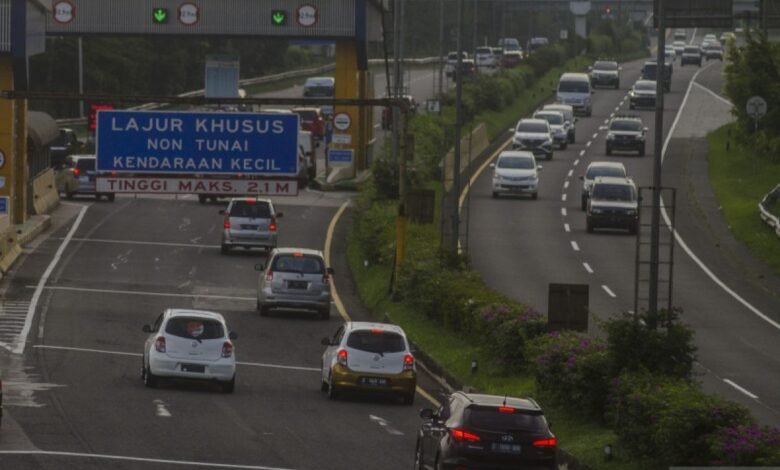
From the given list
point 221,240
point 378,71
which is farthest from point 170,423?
point 378,71

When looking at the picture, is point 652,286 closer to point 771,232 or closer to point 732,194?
point 771,232

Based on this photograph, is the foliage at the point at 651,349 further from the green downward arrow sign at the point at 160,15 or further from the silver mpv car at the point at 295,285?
the green downward arrow sign at the point at 160,15

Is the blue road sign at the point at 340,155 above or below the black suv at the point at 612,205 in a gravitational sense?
above

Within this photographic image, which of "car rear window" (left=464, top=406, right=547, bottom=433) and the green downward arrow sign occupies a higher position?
the green downward arrow sign

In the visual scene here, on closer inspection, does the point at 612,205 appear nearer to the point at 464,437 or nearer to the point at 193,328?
the point at 193,328

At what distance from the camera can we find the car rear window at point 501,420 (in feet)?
69.7

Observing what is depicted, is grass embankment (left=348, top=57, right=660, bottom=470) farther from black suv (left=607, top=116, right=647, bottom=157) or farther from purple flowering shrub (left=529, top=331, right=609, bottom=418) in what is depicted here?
black suv (left=607, top=116, right=647, bottom=157)

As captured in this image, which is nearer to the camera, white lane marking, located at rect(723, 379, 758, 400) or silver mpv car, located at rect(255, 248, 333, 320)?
white lane marking, located at rect(723, 379, 758, 400)

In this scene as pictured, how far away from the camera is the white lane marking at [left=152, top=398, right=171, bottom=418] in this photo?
95.2 feet

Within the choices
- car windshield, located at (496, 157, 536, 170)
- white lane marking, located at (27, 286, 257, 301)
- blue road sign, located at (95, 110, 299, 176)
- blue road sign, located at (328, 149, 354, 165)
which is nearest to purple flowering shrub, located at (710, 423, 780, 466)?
blue road sign, located at (95, 110, 299, 176)

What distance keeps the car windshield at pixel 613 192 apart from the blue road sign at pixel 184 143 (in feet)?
66.6

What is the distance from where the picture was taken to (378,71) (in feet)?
440

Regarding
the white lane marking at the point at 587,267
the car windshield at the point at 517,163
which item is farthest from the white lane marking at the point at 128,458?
the car windshield at the point at 517,163

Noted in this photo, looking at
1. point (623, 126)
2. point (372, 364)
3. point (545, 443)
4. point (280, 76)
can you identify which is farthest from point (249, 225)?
point (280, 76)
